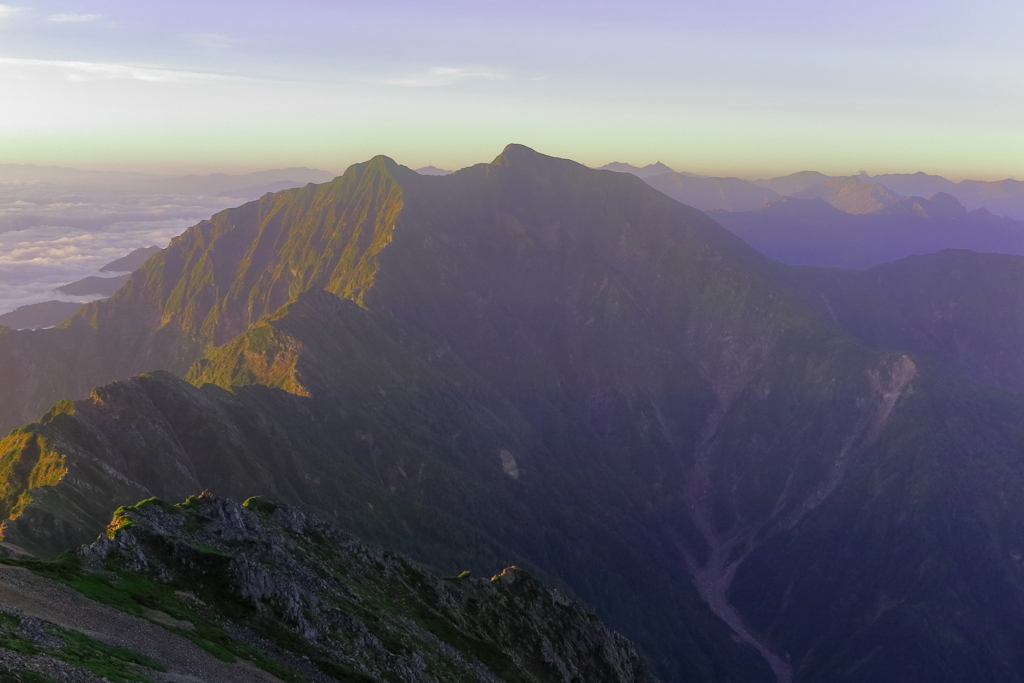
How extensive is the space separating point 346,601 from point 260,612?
1927cm

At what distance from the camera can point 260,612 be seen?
9294 cm

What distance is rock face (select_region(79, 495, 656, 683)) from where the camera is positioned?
304 feet

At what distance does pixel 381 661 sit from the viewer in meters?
98.6

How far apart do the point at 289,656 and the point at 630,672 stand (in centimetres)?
10529

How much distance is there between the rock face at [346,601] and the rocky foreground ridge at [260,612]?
25 cm

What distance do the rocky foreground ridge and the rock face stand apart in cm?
25

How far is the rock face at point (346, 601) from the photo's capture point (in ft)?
304

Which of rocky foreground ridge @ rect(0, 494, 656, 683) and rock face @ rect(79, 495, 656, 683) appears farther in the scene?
rock face @ rect(79, 495, 656, 683)

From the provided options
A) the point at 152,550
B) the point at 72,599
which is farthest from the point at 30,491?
the point at 72,599

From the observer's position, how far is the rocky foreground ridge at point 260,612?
232 ft

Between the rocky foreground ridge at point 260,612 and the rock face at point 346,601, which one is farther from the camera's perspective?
the rock face at point 346,601

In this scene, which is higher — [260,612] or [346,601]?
[260,612]

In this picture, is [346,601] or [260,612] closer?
[260,612]

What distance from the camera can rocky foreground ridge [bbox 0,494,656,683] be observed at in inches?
2778
